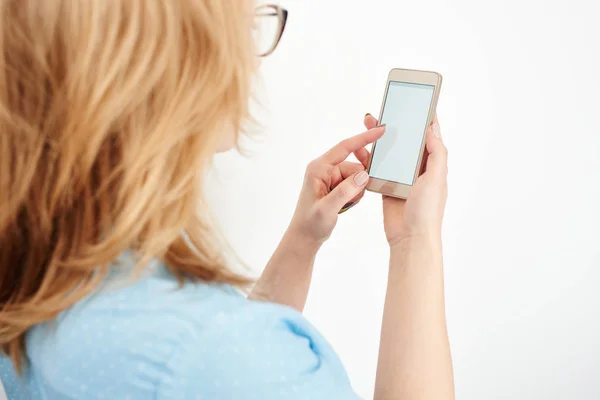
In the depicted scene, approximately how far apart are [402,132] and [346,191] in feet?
0.33

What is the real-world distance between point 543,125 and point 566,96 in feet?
0.17

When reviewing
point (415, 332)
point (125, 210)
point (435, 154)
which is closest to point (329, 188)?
point (435, 154)

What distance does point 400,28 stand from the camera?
783 mm

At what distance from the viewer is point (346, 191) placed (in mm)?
623

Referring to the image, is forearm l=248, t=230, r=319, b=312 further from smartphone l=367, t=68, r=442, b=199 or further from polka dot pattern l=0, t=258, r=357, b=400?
polka dot pattern l=0, t=258, r=357, b=400

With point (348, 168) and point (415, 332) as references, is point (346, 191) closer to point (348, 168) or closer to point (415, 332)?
point (348, 168)

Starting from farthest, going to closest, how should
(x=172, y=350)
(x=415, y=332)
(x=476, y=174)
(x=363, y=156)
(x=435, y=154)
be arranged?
1. (x=476, y=174)
2. (x=363, y=156)
3. (x=435, y=154)
4. (x=415, y=332)
5. (x=172, y=350)

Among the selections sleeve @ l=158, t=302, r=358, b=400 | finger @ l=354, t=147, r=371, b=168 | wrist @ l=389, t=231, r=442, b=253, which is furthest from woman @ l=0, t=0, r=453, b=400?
finger @ l=354, t=147, r=371, b=168

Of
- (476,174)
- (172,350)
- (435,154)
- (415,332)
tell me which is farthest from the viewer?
(476,174)

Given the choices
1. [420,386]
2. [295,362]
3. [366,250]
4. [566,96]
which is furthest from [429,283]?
[566,96]

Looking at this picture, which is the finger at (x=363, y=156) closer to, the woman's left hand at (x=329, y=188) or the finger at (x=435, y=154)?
the woman's left hand at (x=329, y=188)

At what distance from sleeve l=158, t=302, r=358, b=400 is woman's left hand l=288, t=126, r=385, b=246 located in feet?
0.87

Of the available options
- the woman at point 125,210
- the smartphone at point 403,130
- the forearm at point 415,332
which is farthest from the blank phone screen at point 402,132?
the woman at point 125,210

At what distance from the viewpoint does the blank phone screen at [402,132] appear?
64cm
